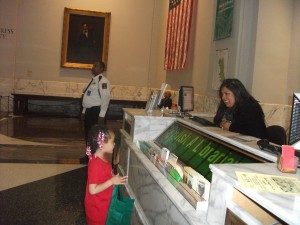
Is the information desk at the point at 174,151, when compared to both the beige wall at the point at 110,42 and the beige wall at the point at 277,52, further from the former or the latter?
the beige wall at the point at 110,42

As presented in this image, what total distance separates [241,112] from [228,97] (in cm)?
24

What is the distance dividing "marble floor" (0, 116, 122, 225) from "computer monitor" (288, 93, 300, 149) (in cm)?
225

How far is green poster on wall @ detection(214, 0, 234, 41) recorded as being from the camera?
5.45m

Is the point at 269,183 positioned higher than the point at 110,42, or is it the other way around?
the point at 110,42

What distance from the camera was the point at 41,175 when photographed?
15.8 feet

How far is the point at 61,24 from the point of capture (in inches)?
428

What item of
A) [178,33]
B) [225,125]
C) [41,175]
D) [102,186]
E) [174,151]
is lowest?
[41,175]

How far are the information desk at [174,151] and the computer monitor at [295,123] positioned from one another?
0.51 ft

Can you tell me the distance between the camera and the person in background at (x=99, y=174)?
2.50 m

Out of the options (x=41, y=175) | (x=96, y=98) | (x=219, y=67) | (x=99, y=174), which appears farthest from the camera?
(x=219, y=67)

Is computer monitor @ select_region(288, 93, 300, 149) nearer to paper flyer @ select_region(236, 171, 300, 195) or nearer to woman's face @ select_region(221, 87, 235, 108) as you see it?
paper flyer @ select_region(236, 171, 300, 195)

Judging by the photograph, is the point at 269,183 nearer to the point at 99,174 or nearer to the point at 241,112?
the point at 99,174

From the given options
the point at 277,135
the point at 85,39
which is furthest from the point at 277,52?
the point at 85,39

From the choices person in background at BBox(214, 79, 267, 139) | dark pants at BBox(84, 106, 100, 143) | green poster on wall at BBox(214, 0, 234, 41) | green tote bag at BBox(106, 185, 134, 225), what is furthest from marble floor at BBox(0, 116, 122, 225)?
green poster on wall at BBox(214, 0, 234, 41)
